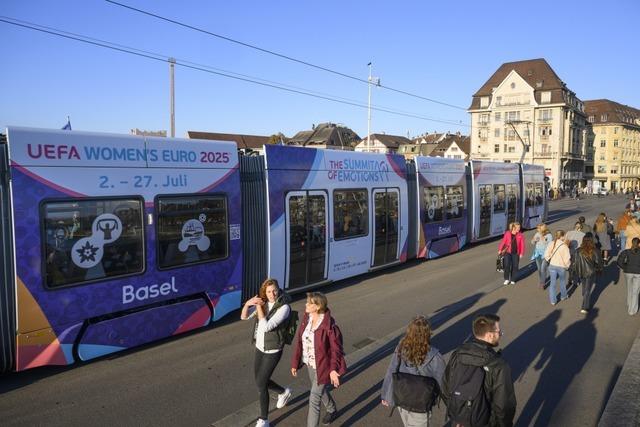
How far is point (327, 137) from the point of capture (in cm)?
8794

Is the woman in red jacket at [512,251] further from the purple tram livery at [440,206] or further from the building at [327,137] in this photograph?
the building at [327,137]

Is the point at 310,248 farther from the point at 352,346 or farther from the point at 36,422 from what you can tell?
the point at 36,422

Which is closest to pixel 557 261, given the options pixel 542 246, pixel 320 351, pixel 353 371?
pixel 542 246

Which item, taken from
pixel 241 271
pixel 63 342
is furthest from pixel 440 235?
pixel 63 342

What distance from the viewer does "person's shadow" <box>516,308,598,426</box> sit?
17.9 ft

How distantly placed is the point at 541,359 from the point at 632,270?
351cm

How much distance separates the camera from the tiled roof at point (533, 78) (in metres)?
73.8

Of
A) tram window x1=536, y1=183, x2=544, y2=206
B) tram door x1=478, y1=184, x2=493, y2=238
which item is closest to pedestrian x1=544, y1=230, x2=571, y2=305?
tram door x1=478, y1=184, x2=493, y2=238

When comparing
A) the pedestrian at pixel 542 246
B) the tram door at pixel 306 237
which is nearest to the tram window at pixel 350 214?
the tram door at pixel 306 237

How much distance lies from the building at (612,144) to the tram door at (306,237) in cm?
10888

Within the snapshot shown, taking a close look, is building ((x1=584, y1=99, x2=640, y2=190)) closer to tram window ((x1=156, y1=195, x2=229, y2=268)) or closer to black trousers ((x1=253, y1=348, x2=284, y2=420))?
tram window ((x1=156, y1=195, x2=229, y2=268))

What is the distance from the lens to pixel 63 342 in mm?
6363

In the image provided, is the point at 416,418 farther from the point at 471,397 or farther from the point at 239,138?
the point at 239,138

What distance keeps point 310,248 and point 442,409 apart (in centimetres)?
516
